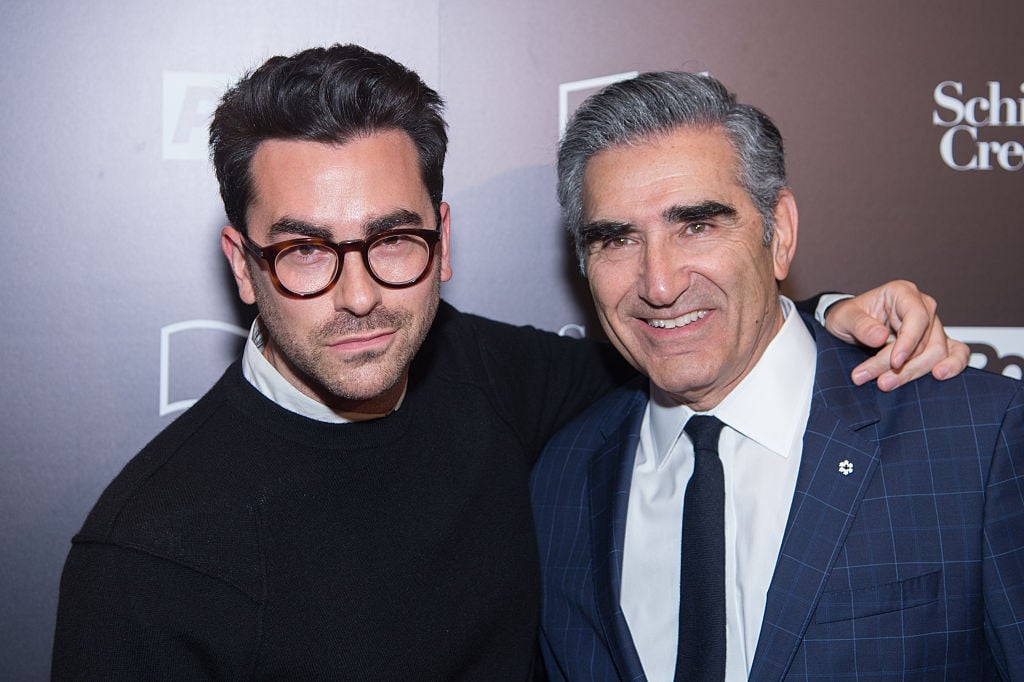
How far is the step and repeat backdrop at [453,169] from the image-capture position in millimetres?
2248

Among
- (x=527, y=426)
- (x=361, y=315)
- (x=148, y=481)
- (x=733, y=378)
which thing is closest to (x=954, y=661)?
(x=733, y=378)

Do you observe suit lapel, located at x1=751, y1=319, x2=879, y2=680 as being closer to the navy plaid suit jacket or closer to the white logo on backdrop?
the navy plaid suit jacket

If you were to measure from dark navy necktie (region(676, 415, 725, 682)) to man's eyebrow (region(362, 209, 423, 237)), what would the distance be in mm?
715

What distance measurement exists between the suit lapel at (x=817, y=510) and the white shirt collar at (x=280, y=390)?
2.86 feet

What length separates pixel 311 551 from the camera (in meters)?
1.59

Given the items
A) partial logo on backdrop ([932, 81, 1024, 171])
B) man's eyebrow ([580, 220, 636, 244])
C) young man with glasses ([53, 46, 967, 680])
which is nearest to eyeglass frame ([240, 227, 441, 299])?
young man with glasses ([53, 46, 967, 680])

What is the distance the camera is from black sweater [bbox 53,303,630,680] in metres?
1.45

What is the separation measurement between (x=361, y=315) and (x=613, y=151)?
2.04 ft

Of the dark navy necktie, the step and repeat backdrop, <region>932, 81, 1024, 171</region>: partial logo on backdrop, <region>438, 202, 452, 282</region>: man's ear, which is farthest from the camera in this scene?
<region>932, 81, 1024, 171</region>: partial logo on backdrop

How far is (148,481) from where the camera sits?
1564mm

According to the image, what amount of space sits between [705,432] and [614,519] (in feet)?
0.89

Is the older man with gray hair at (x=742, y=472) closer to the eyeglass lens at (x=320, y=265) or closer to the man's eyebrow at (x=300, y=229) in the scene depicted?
the eyeglass lens at (x=320, y=265)

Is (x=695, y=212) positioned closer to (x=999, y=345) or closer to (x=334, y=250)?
(x=334, y=250)

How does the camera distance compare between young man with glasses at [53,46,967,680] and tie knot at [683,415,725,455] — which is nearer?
young man with glasses at [53,46,967,680]
